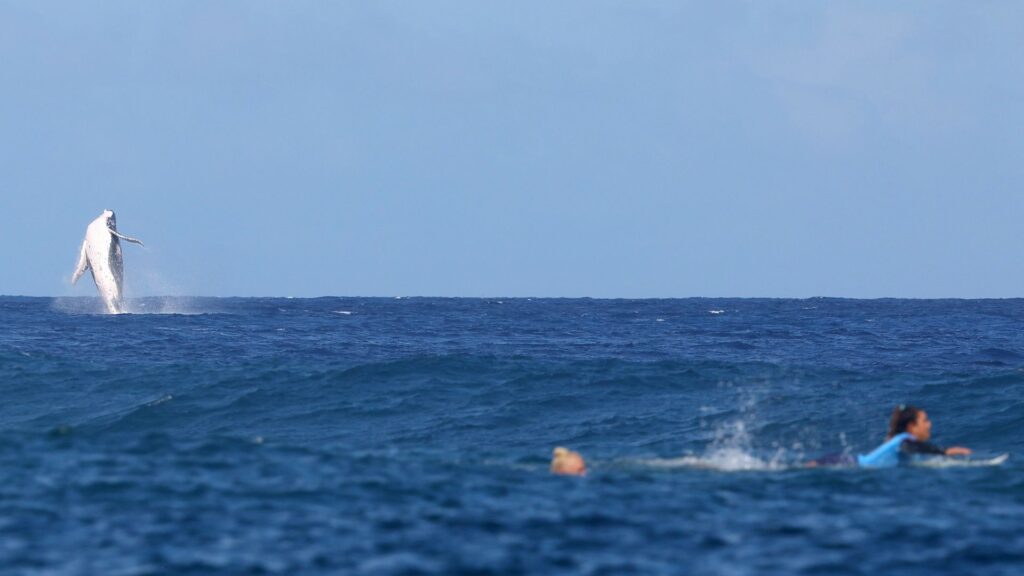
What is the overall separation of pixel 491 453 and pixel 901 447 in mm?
6403

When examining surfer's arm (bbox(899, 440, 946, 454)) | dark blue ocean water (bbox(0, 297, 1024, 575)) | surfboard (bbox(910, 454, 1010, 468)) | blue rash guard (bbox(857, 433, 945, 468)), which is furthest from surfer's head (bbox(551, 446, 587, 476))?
surfboard (bbox(910, 454, 1010, 468))

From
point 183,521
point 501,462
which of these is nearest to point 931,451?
point 501,462

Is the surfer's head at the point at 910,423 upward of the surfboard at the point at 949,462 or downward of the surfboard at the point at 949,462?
upward

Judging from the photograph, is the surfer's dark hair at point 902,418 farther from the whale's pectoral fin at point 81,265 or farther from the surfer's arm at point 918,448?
the whale's pectoral fin at point 81,265

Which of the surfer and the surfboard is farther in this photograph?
the surfboard

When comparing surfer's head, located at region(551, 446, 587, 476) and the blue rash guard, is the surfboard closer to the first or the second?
the blue rash guard

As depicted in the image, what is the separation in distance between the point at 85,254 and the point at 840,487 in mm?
43523

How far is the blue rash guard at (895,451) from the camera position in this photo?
15836 millimetres

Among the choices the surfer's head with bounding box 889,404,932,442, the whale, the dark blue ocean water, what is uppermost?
the whale

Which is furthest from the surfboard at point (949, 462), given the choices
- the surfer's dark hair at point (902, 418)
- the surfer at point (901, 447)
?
the surfer's dark hair at point (902, 418)

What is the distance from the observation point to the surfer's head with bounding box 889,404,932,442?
16.2 m

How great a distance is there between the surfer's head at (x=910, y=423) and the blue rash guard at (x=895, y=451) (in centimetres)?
10

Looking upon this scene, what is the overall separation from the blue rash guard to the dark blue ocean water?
379 millimetres

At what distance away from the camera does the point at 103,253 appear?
2020 inches
